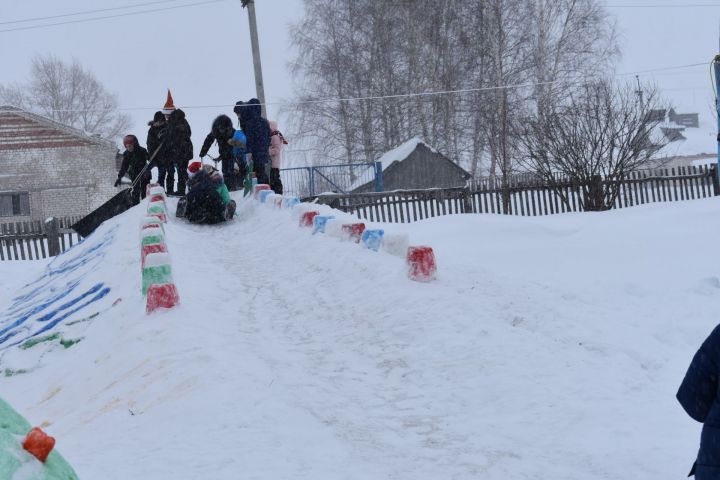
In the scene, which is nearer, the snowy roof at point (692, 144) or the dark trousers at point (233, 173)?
the dark trousers at point (233, 173)

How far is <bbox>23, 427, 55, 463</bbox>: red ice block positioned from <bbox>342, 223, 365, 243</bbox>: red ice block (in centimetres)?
583

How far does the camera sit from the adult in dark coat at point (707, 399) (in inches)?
89.6

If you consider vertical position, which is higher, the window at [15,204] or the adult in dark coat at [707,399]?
the window at [15,204]

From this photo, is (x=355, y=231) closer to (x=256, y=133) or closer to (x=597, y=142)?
(x=256, y=133)

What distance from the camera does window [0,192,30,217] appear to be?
1270 inches

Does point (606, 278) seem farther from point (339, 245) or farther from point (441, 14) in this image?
point (441, 14)

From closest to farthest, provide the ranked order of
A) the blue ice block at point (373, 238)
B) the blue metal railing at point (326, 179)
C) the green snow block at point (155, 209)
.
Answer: the blue ice block at point (373, 238), the green snow block at point (155, 209), the blue metal railing at point (326, 179)

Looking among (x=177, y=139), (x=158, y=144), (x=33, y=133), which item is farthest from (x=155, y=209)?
(x=33, y=133)

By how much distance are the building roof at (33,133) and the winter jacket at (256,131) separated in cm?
2092

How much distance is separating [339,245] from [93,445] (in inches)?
184

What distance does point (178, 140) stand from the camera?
13594mm

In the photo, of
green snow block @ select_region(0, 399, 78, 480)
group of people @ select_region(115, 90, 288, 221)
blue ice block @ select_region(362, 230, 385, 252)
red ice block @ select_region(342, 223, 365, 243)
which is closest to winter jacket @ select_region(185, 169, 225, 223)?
group of people @ select_region(115, 90, 288, 221)

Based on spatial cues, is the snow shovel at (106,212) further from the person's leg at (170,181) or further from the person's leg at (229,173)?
the person's leg at (229,173)

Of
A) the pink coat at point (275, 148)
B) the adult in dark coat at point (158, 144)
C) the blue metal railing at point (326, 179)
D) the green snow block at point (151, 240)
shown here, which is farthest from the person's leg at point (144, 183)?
the blue metal railing at point (326, 179)
